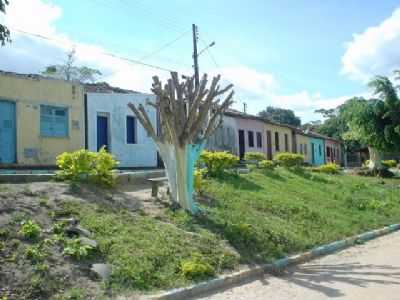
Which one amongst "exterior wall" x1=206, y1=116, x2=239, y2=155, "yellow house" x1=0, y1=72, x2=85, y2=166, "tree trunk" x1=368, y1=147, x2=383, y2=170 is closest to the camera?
"yellow house" x1=0, y1=72, x2=85, y2=166

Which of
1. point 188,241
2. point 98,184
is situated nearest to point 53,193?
point 98,184

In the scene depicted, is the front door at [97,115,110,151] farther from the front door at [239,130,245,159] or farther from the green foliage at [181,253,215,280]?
the green foliage at [181,253,215,280]

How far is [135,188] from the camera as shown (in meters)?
12.4

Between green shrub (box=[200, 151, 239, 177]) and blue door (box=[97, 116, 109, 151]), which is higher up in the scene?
blue door (box=[97, 116, 109, 151])

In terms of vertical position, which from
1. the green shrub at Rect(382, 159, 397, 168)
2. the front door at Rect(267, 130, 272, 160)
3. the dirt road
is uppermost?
the front door at Rect(267, 130, 272, 160)

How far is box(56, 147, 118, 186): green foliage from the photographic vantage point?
→ 10.7 meters

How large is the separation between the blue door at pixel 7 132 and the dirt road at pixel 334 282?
12155 millimetres

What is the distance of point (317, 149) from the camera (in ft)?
163

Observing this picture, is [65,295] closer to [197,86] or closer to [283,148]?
[197,86]

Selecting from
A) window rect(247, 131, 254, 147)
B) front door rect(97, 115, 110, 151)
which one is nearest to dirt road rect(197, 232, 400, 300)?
front door rect(97, 115, 110, 151)

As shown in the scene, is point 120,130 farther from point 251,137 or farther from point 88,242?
point 88,242

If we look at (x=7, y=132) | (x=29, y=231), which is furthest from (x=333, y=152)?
(x=29, y=231)

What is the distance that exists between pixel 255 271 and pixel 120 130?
1441 centimetres

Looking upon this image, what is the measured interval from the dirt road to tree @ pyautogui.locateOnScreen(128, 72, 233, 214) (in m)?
3.09
